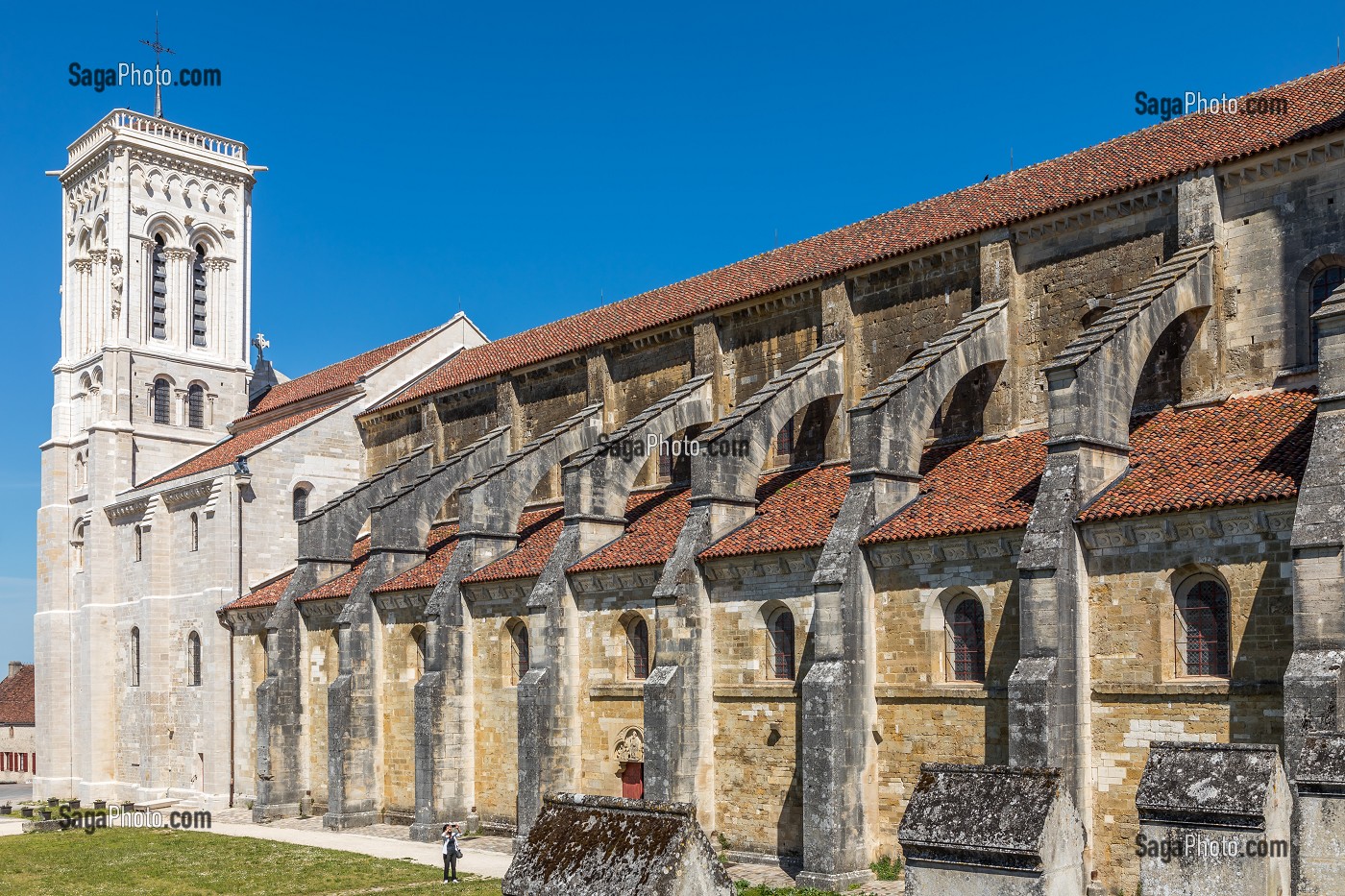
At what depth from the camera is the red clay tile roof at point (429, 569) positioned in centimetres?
3372

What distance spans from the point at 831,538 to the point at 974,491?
2680 mm

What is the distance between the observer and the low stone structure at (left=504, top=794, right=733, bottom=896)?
6.92 m

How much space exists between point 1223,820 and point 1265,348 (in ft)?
56.6

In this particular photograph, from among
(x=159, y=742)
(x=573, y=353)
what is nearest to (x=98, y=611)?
(x=159, y=742)

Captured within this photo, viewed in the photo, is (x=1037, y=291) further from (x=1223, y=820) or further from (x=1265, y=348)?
(x=1223, y=820)

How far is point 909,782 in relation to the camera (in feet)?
73.2

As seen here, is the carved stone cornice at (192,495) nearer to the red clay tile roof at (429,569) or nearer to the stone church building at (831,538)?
the stone church building at (831,538)

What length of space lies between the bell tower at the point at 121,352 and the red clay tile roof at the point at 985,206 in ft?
50.5

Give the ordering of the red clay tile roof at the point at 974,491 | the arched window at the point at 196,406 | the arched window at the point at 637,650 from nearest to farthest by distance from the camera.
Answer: the red clay tile roof at the point at 974,491 < the arched window at the point at 637,650 < the arched window at the point at 196,406

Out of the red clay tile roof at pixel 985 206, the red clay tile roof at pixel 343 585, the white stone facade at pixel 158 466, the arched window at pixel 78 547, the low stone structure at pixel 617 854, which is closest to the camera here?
the low stone structure at pixel 617 854

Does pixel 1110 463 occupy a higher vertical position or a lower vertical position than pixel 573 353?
lower

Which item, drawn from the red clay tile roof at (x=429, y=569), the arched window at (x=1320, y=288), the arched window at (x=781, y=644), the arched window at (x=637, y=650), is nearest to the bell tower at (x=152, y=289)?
the red clay tile roof at (x=429, y=569)

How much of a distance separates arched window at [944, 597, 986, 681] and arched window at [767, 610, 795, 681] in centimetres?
365

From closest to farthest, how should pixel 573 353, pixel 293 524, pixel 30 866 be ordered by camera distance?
pixel 30 866 < pixel 573 353 < pixel 293 524
